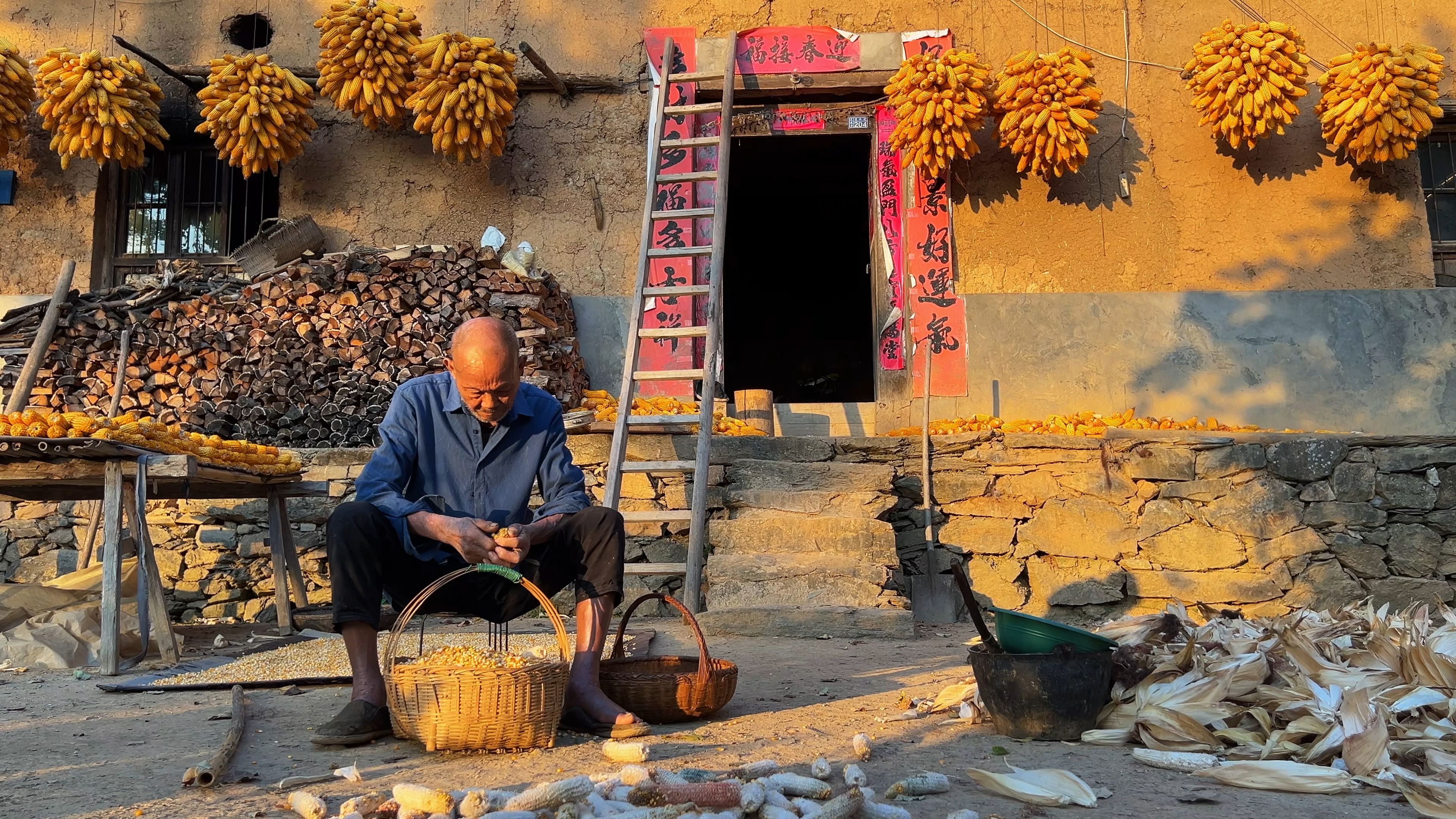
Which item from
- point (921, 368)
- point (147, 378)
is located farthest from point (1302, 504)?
point (147, 378)

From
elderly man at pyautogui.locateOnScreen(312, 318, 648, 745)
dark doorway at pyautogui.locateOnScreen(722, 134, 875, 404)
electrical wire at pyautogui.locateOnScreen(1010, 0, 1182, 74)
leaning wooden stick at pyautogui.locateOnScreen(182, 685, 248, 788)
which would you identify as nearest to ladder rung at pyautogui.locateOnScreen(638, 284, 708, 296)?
elderly man at pyautogui.locateOnScreen(312, 318, 648, 745)

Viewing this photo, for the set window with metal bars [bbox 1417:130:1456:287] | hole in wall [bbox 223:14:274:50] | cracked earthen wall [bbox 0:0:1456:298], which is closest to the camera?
cracked earthen wall [bbox 0:0:1456:298]

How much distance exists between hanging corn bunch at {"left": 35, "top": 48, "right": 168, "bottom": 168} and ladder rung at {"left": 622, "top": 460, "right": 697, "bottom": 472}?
4143 mm

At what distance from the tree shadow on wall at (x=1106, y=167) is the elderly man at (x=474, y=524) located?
16.9 ft

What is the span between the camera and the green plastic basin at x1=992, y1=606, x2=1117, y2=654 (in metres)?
2.88

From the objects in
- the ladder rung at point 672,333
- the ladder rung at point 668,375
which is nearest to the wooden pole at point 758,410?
the ladder rung at point 672,333

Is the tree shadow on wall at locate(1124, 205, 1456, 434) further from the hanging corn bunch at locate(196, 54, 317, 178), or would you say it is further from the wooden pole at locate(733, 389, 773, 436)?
the hanging corn bunch at locate(196, 54, 317, 178)

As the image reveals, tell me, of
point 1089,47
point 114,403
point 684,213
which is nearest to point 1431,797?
point 684,213

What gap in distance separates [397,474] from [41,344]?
16.4 ft

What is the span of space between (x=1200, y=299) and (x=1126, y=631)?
4633mm

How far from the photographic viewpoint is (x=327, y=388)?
675cm

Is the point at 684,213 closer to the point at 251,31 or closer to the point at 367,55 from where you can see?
the point at 367,55

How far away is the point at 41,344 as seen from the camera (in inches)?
269

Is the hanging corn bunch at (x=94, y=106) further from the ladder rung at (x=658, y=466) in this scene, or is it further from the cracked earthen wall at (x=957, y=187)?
the ladder rung at (x=658, y=466)
